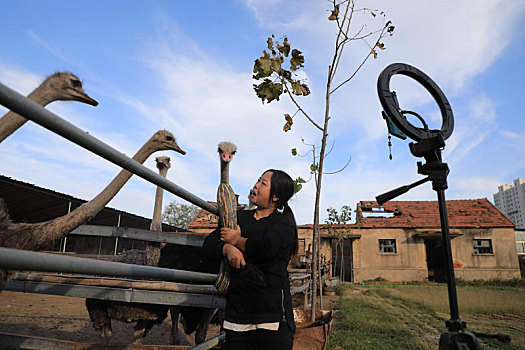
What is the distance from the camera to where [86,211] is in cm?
271

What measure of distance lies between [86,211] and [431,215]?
76.3 ft

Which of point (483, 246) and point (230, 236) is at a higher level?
point (483, 246)

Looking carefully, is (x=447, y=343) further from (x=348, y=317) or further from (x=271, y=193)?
(x=348, y=317)

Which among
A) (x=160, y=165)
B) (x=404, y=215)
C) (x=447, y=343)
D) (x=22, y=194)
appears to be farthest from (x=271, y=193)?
(x=404, y=215)

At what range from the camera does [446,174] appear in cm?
153

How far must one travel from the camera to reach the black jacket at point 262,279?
1732mm

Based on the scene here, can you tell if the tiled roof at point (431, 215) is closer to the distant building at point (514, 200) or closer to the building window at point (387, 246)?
the building window at point (387, 246)

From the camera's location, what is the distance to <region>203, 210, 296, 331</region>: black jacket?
5.68 ft

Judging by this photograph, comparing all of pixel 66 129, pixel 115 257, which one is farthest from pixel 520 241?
pixel 66 129

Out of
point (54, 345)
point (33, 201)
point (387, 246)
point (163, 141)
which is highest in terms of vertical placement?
point (33, 201)

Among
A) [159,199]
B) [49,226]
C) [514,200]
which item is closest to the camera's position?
[49,226]

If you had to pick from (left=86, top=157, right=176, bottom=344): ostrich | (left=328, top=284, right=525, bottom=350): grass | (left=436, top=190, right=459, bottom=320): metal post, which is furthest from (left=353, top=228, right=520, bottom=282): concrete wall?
(left=436, top=190, right=459, bottom=320): metal post

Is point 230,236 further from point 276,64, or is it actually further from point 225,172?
point 276,64

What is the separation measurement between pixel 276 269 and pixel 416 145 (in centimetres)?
95
